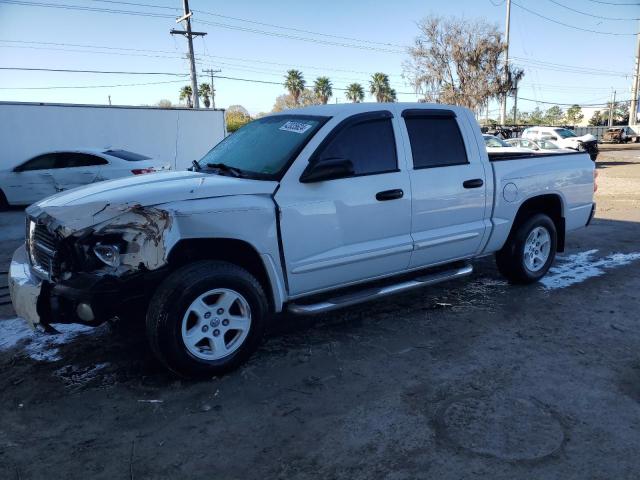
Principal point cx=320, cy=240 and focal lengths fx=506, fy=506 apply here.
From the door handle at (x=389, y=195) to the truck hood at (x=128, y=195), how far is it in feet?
2.92

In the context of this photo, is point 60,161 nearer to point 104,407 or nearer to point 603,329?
point 104,407

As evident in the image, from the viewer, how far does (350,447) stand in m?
2.67

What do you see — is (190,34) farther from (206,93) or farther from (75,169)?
(206,93)

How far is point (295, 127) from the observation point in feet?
13.4

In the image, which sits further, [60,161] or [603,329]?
[60,161]

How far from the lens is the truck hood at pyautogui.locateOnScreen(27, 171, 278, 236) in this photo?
319 centimetres

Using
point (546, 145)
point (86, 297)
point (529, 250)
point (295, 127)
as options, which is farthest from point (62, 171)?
point (546, 145)

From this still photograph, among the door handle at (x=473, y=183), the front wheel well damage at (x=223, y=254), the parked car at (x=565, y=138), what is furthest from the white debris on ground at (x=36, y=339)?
the parked car at (x=565, y=138)

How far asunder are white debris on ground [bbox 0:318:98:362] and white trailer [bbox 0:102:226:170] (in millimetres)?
8747

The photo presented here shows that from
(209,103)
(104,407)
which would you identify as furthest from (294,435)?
(209,103)

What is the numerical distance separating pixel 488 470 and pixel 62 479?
2.08 meters

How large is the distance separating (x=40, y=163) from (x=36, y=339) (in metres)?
9.11

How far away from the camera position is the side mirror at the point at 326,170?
142 inches

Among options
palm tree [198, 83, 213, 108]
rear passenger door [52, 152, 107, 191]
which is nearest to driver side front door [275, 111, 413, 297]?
rear passenger door [52, 152, 107, 191]
